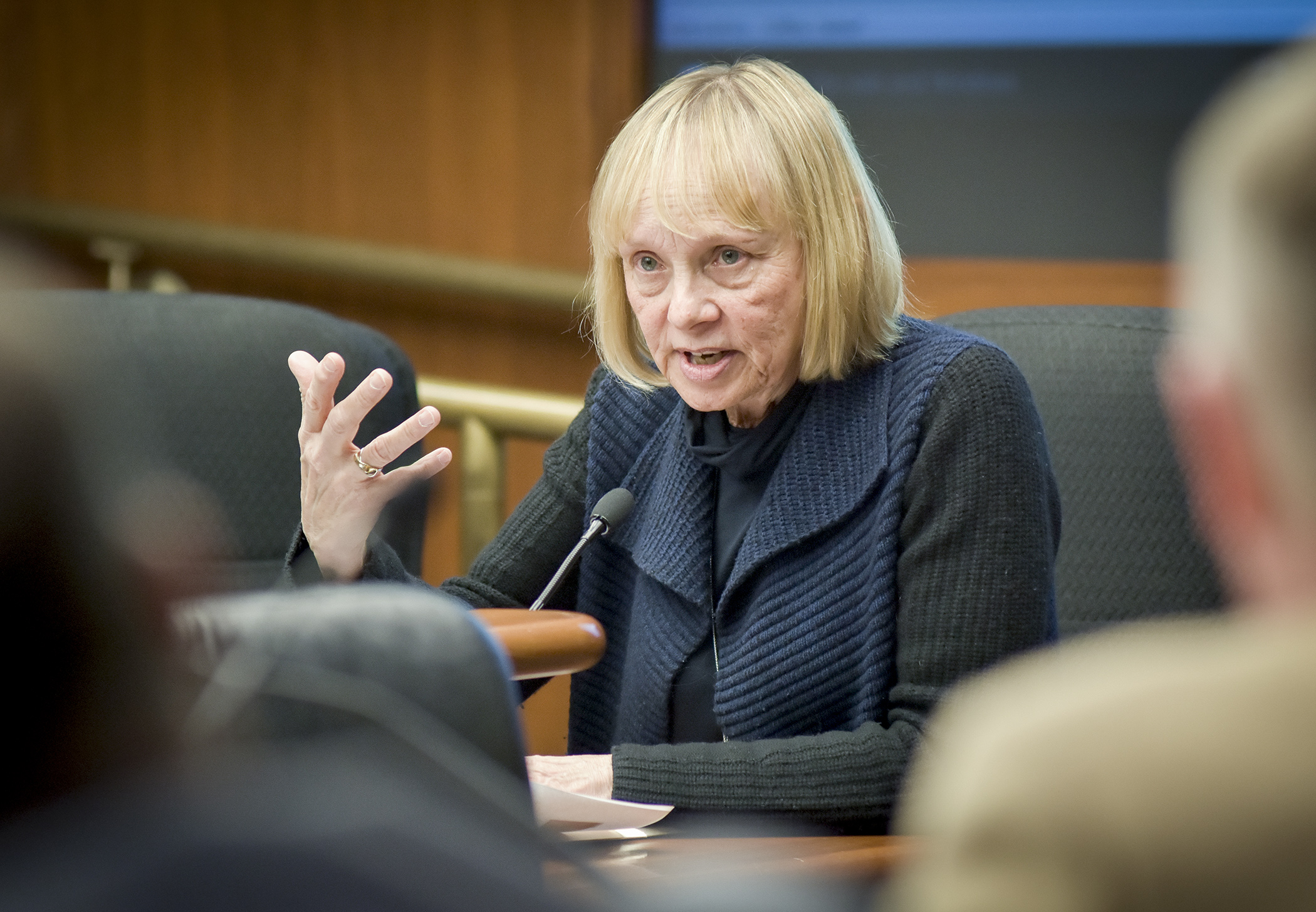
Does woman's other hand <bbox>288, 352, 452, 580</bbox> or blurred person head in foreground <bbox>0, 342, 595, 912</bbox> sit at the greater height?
blurred person head in foreground <bbox>0, 342, 595, 912</bbox>

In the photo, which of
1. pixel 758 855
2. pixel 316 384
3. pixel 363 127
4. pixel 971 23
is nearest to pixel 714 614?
pixel 316 384

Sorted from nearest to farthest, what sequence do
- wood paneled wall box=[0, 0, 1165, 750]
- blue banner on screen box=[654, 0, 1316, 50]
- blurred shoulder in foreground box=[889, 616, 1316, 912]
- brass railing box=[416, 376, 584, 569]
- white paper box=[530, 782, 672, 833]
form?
blurred shoulder in foreground box=[889, 616, 1316, 912] → white paper box=[530, 782, 672, 833] → brass railing box=[416, 376, 584, 569] → blue banner on screen box=[654, 0, 1316, 50] → wood paneled wall box=[0, 0, 1165, 750]

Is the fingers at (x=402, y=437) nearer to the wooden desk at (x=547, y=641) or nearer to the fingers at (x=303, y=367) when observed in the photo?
the fingers at (x=303, y=367)

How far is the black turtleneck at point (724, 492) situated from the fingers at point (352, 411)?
39 centimetres

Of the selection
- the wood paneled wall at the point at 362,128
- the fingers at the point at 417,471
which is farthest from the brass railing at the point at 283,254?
the fingers at the point at 417,471

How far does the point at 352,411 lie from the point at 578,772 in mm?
471

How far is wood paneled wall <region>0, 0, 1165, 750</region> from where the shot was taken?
360cm

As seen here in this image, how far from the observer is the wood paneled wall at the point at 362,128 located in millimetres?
3598

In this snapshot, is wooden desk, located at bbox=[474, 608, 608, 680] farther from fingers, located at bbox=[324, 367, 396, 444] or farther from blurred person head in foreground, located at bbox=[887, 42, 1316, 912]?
blurred person head in foreground, located at bbox=[887, 42, 1316, 912]

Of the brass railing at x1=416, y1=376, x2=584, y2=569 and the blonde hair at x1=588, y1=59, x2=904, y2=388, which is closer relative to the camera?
the blonde hair at x1=588, y1=59, x2=904, y2=388

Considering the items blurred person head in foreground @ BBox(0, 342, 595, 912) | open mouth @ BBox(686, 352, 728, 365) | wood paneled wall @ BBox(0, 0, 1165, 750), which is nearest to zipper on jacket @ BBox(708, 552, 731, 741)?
open mouth @ BBox(686, 352, 728, 365)

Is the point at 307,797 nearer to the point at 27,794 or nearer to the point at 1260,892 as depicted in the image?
the point at 27,794

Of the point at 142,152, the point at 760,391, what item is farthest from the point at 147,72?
the point at 760,391

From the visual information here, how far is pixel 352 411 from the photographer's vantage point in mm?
1688
